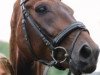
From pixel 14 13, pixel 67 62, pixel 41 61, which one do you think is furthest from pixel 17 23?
pixel 67 62

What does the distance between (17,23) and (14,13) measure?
0.22 meters

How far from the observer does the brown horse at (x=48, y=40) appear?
735 cm

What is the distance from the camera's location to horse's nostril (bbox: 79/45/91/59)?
720 centimetres

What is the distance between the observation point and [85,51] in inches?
286

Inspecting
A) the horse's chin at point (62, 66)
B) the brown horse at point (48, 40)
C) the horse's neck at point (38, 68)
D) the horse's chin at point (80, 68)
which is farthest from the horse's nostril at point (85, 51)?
the horse's neck at point (38, 68)

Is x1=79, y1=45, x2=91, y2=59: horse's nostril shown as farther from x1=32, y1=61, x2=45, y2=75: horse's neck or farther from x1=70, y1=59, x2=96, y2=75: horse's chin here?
x1=32, y1=61, x2=45, y2=75: horse's neck

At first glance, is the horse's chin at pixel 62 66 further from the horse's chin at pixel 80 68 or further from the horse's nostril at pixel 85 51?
the horse's nostril at pixel 85 51

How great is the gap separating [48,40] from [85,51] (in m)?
0.90

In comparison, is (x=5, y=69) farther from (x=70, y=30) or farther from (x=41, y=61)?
(x=70, y=30)

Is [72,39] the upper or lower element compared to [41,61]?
upper

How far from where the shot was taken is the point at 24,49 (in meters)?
8.32

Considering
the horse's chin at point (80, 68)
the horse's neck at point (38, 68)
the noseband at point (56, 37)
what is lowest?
the horse's neck at point (38, 68)

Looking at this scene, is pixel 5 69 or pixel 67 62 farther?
pixel 5 69

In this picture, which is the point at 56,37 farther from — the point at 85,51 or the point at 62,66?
the point at 85,51
